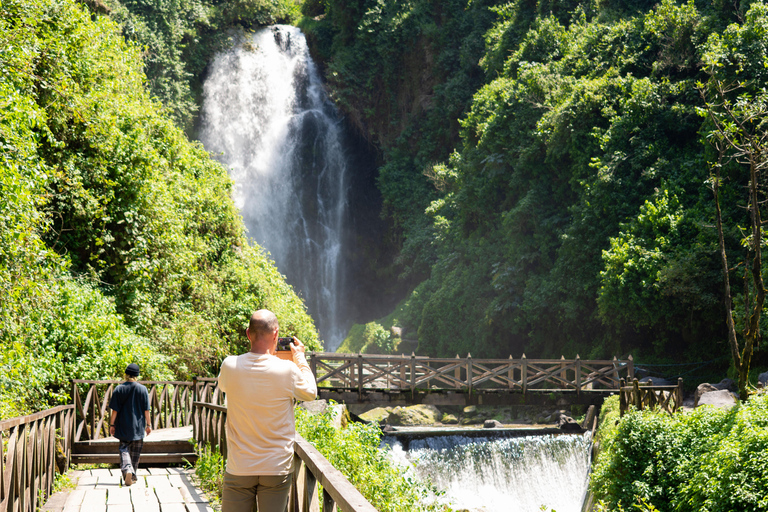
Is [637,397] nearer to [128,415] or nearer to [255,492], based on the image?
[128,415]

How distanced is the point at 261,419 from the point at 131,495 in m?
4.12

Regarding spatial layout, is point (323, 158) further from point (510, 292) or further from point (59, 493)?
point (59, 493)

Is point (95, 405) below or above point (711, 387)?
above

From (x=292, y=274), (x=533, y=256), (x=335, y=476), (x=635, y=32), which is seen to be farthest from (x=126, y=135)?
(x=292, y=274)

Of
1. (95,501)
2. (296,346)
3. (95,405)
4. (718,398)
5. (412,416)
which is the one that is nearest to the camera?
(296,346)

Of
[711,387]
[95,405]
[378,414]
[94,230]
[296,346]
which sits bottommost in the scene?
[378,414]

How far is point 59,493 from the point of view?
21.5 ft

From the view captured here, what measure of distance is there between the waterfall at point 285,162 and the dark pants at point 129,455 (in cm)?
2605

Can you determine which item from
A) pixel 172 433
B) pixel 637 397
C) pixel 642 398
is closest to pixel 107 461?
pixel 172 433

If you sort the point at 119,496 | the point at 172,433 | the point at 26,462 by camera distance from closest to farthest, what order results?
the point at 26,462
the point at 119,496
the point at 172,433

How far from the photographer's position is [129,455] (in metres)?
7.06

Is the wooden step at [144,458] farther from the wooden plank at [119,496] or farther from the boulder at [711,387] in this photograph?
the boulder at [711,387]

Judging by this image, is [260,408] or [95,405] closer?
[260,408]

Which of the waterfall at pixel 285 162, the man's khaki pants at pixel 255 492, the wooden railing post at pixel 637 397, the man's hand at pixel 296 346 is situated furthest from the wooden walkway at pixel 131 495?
the waterfall at pixel 285 162
